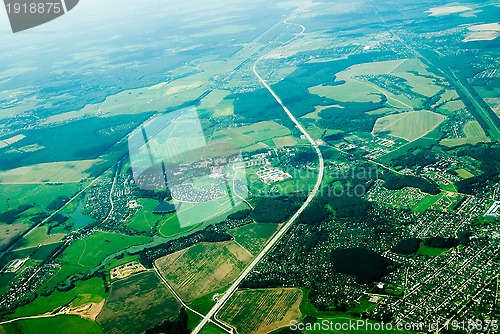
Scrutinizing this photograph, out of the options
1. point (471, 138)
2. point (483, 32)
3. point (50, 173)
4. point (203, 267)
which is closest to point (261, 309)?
point (203, 267)

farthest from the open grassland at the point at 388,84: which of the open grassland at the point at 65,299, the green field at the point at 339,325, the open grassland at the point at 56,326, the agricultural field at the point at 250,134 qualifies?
the open grassland at the point at 56,326

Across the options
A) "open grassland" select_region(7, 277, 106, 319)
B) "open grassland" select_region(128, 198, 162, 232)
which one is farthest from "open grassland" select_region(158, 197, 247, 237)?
"open grassland" select_region(7, 277, 106, 319)

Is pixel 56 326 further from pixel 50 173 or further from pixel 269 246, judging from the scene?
pixel 50 173

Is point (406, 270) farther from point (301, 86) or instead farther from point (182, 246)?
point (301, 86)

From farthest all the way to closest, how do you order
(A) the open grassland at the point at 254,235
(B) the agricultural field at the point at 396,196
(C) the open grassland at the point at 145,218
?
(C) the open grassland at the point at 145,218, (B) the agricultural field at the point at 396,196, (A) the open grassland at the point at 254,235

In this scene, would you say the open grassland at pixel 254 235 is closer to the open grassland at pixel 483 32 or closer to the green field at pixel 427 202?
the green field at pixel 427 202

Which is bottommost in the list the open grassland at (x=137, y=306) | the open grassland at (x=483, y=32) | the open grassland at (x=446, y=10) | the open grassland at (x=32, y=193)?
the open grassland at (x=32, y=193)

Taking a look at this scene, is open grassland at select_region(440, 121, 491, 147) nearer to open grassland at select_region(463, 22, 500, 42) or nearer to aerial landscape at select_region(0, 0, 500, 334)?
aerial landscape at select_region(0, 0, 500, 334)
